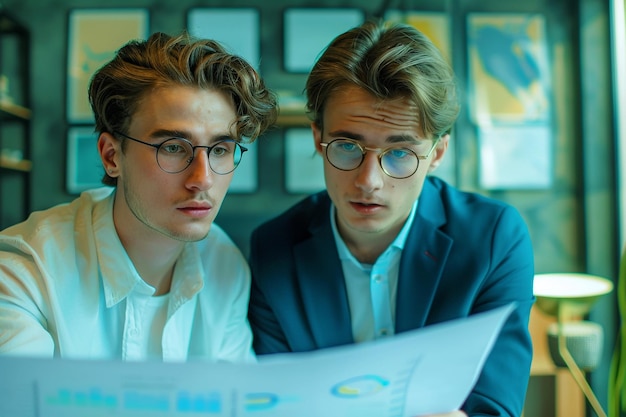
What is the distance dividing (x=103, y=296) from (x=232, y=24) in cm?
310

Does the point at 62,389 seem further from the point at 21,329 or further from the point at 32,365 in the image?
the point at 21,329

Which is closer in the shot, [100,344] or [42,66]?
[100,344]

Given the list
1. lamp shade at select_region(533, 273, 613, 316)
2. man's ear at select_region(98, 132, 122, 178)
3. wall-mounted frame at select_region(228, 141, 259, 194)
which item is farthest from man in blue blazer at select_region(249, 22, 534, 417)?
wall-mounted frame at select_region(228, 141, 259, 194)

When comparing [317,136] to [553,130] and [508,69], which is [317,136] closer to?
[553,130]

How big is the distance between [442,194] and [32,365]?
45.4 inches

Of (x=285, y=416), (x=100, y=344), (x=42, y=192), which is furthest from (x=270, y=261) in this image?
(x=42, y=192)

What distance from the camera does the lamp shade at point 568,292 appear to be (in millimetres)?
1955

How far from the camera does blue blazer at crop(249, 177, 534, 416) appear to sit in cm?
123

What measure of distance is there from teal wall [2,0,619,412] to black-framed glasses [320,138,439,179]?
1.77 meters

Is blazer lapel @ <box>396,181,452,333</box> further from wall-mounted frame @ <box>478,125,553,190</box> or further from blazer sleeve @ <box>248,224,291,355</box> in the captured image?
wall-mounted frame @ <box>478,125,553,190</box>

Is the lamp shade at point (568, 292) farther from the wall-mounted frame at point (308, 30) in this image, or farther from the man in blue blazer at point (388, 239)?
the wall-mounted frame at point (308, 30)

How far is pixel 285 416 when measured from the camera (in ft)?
2.38

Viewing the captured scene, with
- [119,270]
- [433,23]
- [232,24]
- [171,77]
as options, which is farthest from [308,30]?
[119,270]

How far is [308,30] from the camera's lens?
13.0 ft
